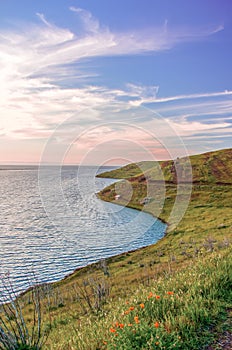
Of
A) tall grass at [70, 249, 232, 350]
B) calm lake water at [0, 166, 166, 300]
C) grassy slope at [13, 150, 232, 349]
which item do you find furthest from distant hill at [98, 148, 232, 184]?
tall grass at [70, 249, 232, 350]

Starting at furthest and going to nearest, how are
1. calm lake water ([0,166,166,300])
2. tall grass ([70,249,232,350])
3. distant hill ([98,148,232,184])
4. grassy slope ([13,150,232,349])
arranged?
distant hill ([98,148,232,184]) < calm lake water ([0,166,166,300]) < grassy slope ([13,150,232,349]) < tall grass ([70,249,232,350])

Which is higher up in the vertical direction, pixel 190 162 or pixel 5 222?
pixel 190 162

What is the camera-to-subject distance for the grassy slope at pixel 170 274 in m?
5.66

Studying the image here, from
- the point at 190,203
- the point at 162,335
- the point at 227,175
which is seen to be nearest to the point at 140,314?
the point at 162,335

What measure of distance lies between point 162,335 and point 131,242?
1898 inches

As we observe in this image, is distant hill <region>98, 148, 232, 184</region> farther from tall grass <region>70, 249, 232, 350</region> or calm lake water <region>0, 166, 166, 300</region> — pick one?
tall grass <region>70, 249, 232, 350</region>

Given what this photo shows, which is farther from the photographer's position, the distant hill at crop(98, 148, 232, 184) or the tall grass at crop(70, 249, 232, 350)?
the distant hill at crop(98, 148, 232, 184)

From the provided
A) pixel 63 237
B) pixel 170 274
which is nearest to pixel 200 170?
pixel 63 237

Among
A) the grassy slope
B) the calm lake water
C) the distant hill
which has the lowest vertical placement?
the calm lake water

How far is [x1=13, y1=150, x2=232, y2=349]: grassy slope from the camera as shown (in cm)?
566

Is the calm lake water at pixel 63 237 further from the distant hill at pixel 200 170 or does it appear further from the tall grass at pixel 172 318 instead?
the distant hill at pixel 200 170

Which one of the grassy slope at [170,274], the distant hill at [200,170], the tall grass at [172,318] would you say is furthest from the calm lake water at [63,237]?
the distant hill at [200,170]

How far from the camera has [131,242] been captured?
5222 centimetres

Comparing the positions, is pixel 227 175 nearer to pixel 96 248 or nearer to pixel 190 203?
pixel 190 203
